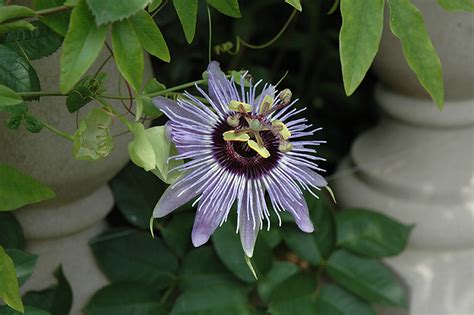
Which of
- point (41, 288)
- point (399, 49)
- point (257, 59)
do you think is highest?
point (399, 49)

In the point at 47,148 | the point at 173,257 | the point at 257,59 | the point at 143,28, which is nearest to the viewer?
the point at 143,28

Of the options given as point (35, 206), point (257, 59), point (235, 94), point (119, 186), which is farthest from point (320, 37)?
point (235, 94)

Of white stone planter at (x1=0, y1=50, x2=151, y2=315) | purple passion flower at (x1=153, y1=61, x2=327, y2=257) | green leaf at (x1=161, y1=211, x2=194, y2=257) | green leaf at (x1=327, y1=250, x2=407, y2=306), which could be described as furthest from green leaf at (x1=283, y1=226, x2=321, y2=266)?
purple passion flower at (x1=153, y1=61, x2=327, y2=257)

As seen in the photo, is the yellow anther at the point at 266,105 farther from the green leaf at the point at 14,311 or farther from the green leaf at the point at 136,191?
the green leaf at the point at 136,191

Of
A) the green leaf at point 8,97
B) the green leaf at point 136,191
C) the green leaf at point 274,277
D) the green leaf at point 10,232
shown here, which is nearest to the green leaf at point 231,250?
the green leaf at point 274,277

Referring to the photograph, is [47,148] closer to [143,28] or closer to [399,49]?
[143,28]

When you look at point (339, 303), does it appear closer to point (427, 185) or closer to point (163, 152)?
point (427, 185)
